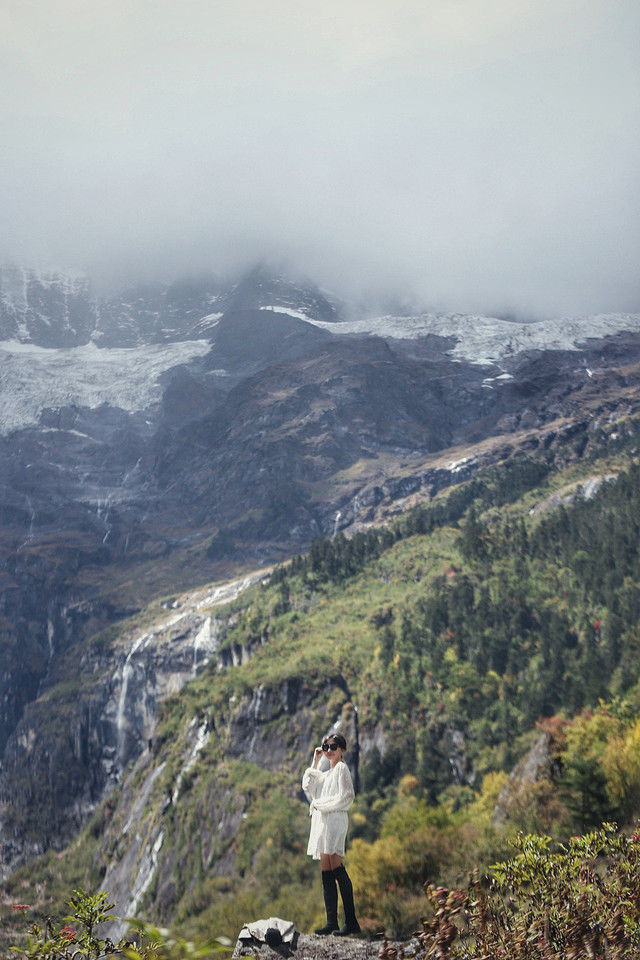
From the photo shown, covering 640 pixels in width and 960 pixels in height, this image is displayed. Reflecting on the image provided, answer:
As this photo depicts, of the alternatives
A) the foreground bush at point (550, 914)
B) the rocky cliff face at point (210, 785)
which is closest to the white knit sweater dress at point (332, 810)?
the foreground bush at point (550, 914)

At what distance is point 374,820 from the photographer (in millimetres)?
A: 53719

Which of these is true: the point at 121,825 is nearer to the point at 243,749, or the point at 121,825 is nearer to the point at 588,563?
the point at 243,749

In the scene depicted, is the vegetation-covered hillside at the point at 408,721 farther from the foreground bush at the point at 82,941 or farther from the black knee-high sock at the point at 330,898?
the foreground bush at the point at 82,941

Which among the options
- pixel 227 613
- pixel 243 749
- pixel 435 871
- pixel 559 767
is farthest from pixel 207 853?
pixel 227 613

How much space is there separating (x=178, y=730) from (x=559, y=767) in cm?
6093

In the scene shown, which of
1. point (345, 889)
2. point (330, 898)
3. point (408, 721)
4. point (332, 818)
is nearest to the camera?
point (332, 818)

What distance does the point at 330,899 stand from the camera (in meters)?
12.7

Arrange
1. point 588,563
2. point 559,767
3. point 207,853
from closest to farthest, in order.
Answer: point 559,767
point 207,853
point 588,563

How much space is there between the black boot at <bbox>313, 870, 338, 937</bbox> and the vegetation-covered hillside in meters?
5.88

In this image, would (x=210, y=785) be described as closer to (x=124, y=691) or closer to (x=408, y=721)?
(x=408, y=721)

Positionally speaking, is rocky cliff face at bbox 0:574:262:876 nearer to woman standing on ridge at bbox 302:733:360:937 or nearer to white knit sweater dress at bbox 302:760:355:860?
woman standing on ridge at bbox 302:733:360:937

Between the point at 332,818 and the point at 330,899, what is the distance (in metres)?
1.90

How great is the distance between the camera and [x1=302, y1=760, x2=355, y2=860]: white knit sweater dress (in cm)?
1193

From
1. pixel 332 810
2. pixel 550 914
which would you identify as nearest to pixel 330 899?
pixel 332 810
